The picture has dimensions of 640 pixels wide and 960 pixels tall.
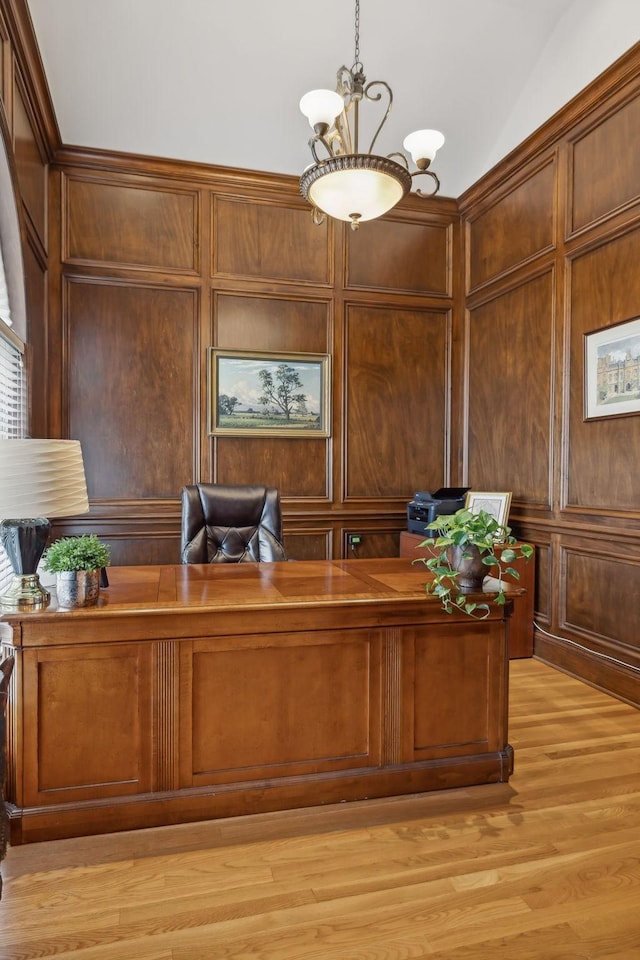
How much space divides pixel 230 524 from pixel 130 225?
2.39 meters

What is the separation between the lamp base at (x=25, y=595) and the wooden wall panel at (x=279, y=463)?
8.00 feet

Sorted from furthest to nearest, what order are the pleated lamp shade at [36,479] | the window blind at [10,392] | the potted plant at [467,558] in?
the window blind at [10,392]
the potted plant at [467,558]
the pleated lamp shade at [36,479]

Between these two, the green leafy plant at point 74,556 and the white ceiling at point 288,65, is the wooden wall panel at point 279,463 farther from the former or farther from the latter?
the green leafy plant at point 74,556

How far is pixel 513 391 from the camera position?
13.5ft

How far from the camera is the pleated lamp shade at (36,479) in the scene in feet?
5.63

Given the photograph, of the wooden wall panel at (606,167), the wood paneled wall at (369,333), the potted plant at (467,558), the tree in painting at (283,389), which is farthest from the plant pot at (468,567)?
the tree in painting at (283,389)

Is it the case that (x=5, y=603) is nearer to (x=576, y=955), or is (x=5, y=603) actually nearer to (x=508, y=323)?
(x=576, y=955)

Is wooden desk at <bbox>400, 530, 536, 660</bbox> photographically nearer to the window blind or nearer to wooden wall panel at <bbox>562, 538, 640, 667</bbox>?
wooden wall panel at <bbox>562, 538, 640, 667</bbox>

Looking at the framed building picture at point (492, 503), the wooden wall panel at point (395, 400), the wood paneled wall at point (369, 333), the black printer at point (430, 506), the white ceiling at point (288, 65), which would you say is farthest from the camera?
the wooden wall panel at point (395, 400)

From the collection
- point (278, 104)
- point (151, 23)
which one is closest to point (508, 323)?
point (278, 104)

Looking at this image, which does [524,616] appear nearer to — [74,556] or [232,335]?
[232,335]

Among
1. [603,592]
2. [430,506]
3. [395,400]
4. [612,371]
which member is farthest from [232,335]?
[603,592]

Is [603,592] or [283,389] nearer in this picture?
[603,592]

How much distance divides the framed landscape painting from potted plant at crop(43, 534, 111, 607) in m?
2.39
